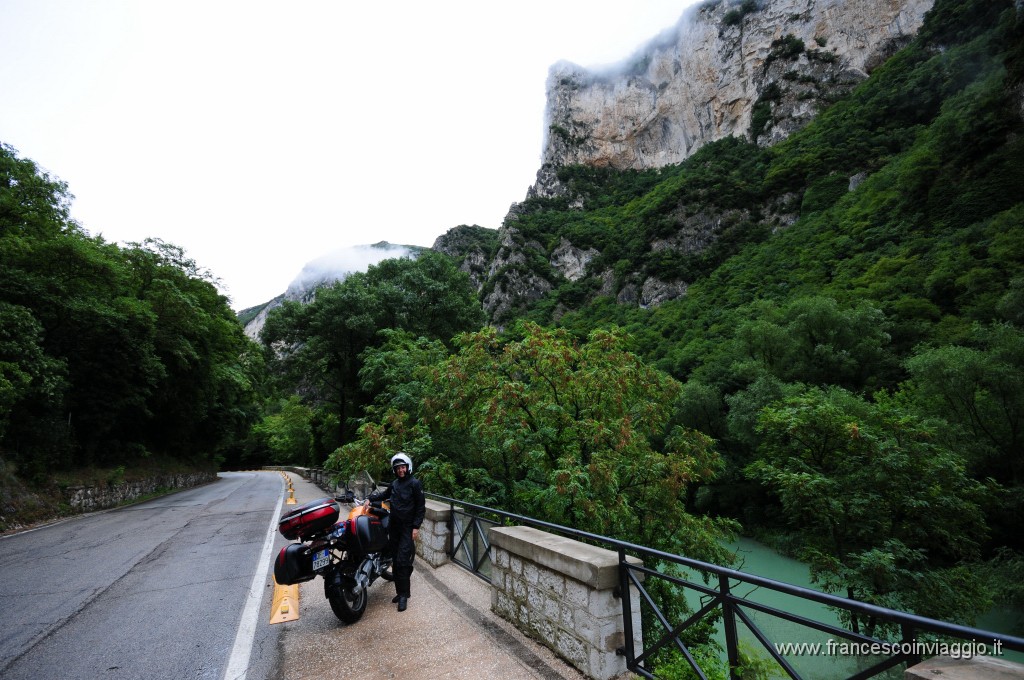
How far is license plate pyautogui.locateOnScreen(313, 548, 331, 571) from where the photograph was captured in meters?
4.17

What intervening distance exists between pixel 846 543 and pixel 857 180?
6354 cm

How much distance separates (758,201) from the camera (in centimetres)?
7031

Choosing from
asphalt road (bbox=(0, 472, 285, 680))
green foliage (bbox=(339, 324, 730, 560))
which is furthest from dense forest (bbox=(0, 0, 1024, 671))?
asphalt road (bbox=(0, 472, 285, 680))

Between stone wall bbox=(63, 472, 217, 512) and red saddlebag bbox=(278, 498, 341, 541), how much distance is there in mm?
14132

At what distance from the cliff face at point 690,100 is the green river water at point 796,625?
54046mm

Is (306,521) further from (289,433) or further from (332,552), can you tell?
(289,433)

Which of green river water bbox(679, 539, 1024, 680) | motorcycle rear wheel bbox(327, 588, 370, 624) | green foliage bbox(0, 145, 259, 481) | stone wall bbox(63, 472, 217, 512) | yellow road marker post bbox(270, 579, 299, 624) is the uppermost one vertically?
green foliage bbox(0, 145, 259, 481)

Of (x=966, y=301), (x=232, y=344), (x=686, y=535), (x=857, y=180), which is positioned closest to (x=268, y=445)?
(x=232, y=344)

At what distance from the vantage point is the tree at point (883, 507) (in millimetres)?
9953

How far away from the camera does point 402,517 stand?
4.83 meters

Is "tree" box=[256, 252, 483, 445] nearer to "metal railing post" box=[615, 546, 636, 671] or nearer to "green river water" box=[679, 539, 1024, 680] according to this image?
"green river water" box=[679, 539, 1024, 680]

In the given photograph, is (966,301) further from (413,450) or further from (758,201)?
(758,201)

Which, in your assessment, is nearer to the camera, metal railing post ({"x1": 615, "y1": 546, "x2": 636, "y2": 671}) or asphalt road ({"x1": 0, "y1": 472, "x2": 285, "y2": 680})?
metal railing post ({"x1": 615, "y1": 546, "x2": 636, "y2": 671})

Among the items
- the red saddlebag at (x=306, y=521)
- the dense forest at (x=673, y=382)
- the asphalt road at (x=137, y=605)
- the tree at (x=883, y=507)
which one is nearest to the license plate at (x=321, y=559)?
the red saddlebag at (x=306, y=521)
